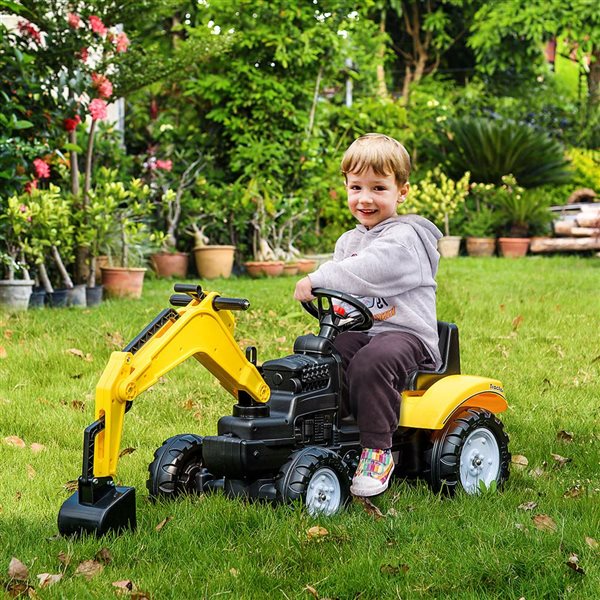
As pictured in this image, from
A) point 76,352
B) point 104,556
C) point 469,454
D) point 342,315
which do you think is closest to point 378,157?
point 342,315

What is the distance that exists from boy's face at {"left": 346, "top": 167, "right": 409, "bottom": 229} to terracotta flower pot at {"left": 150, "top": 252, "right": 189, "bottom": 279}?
755 centimetres

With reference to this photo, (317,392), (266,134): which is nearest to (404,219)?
(317,392)

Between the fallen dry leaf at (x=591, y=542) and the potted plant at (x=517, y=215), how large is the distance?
452 inches

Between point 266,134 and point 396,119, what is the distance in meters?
3.63

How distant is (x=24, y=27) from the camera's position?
854cm

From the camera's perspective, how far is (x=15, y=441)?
184 inches

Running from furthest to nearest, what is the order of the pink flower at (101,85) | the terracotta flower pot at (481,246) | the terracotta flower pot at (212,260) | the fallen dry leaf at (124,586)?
the terracotta flower pot at (481,246)
the terracotta flower pot at (212,260)
the pink flower at (101,85)
the fallen dry leaf at (124,586)

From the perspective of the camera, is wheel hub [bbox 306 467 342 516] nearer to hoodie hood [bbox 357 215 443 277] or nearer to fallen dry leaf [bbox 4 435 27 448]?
hoodie hood [bbox 357 215 443 277]

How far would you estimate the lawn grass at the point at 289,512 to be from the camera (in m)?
3.00

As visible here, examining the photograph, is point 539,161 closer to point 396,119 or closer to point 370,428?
point 396,119

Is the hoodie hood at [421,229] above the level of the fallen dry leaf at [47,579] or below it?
above

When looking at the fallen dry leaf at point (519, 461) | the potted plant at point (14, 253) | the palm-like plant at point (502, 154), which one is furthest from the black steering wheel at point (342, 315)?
the palm-like plant at point (502, 154)

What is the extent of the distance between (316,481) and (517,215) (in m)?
11.6

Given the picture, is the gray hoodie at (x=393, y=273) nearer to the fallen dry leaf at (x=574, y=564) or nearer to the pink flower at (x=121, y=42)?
the fallen dry leaf at (x=574, y=564)
